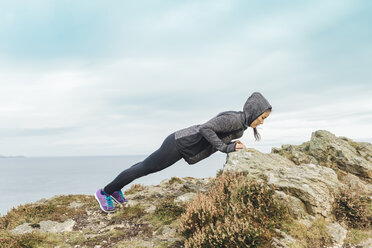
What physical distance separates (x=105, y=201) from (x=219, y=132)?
180 inches

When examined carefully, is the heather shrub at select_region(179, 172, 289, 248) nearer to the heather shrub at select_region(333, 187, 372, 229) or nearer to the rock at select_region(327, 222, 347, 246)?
the rock at select_region(327, 222, 347, 246)

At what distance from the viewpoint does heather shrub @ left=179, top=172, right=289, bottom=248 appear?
209 inches

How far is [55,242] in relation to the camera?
6.74m

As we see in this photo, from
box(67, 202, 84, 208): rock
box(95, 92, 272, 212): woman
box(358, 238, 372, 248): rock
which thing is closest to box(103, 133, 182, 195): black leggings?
box(95, 92, 272, 212): woman

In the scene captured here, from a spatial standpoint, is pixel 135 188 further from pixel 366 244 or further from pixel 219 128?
pixel 366 244

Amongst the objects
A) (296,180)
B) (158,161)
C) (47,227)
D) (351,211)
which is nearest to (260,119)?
(296,180)

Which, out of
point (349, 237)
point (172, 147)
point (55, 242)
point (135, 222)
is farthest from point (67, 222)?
point (349, 237)

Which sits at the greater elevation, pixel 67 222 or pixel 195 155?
pixel 195 155

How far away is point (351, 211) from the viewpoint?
7.02 meters

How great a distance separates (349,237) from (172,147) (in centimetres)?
494

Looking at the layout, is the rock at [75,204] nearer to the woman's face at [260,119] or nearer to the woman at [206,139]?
the woman at [206,139]

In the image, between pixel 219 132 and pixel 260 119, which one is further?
pixel 219 132

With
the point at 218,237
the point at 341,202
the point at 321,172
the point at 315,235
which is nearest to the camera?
the point at 218,237

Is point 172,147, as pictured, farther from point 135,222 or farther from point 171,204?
point 135,222
